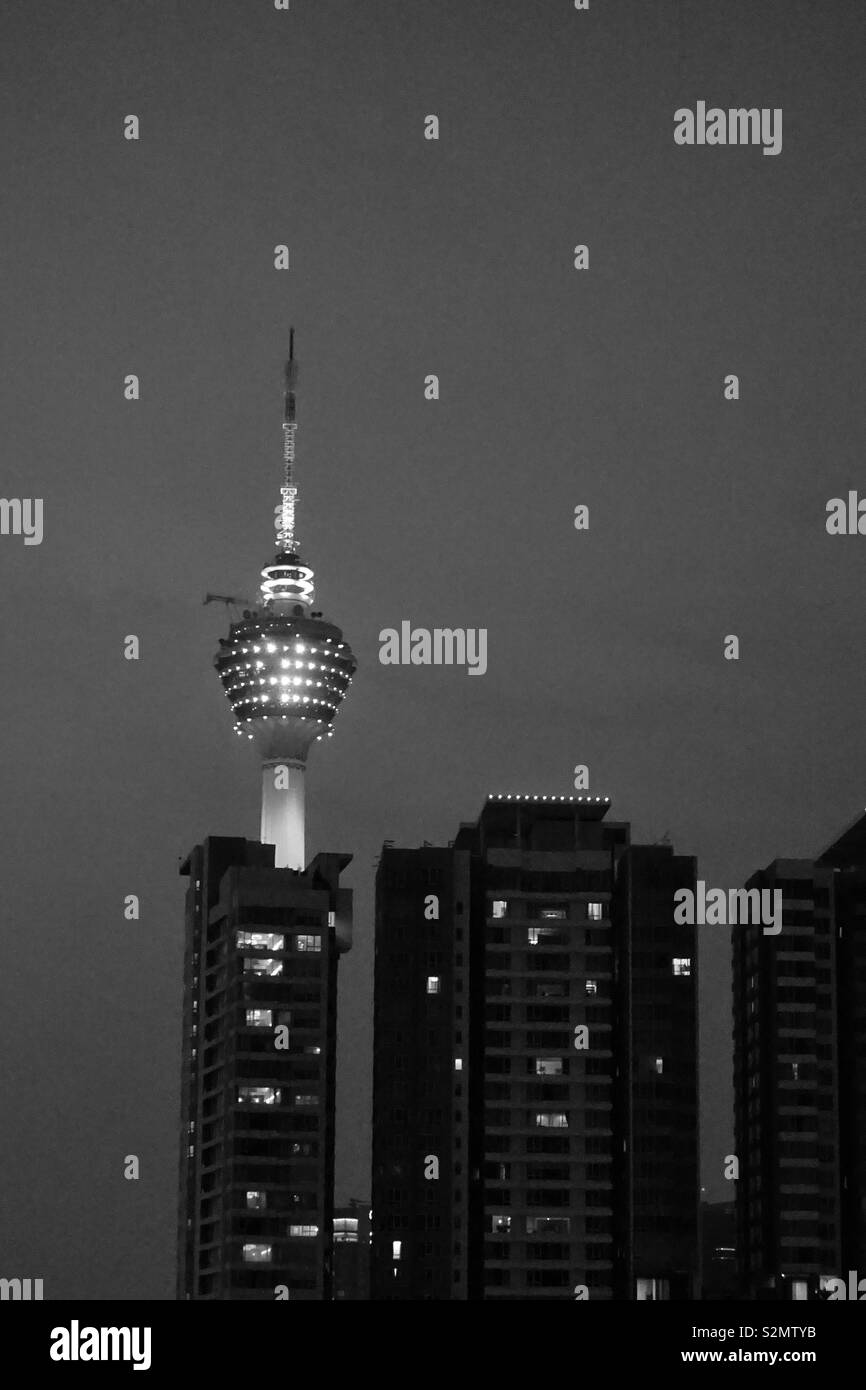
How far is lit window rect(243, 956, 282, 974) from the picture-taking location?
152 metres

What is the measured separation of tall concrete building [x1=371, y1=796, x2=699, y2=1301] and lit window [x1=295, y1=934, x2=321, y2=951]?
446 cm

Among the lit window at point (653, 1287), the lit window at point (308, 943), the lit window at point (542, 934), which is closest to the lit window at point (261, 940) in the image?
the lit window at point (308, 943)

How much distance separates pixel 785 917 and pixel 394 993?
2482 cm

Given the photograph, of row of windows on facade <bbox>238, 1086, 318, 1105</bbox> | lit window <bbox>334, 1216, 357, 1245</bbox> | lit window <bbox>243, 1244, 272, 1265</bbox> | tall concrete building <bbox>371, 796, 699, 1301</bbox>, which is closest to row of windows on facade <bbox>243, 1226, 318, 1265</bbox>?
lit window <bbox>243, 1244, 272, 1265</bbox>

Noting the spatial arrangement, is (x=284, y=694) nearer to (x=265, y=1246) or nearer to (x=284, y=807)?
(x=284, y=807)

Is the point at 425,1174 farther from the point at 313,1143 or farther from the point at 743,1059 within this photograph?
the point at 743,1059

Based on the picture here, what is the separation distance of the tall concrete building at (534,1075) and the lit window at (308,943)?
14.6 feet

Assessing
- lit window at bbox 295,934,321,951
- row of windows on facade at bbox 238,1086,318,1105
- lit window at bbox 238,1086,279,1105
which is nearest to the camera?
row of windows on facade at bbox 238,1086,318,1105

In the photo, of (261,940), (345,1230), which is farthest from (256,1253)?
(345,1230)

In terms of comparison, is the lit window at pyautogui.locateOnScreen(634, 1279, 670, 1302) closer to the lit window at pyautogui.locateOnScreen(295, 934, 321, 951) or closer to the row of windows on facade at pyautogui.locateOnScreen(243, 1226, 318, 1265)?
the row of windows on facade at pyautogui.locateOnScreen(243, 1226, 318, 1265)

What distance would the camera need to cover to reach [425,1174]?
476 feet

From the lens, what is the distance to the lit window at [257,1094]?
5886 inches

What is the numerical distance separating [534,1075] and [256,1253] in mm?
20081

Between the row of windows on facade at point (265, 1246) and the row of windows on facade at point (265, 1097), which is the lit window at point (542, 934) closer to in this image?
the row of windows on facade at point (265, 1097)
